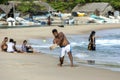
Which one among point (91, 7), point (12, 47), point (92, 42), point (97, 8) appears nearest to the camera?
point (12, 47)

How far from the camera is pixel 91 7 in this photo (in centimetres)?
8531

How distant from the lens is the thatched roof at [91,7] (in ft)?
274

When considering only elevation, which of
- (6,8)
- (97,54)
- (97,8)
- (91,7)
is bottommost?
(97,54)

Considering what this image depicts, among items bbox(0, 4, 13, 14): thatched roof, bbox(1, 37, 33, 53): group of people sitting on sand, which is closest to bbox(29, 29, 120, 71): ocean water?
bbox(1, 37, 33, 53): group of people sitting on sand

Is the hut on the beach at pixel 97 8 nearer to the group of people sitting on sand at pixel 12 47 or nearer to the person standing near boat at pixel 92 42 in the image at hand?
the person standing near boat at pixel 92 42

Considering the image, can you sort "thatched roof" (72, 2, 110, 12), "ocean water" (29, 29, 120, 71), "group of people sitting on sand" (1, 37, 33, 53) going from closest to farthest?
"ocean water" (29, 29, 120, 71) → "group of people sitting on sand" (1, 37, 33, 53) → "thatched roof" (72, 2, 110, 12)

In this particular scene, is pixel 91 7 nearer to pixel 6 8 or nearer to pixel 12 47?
pixel 6 8

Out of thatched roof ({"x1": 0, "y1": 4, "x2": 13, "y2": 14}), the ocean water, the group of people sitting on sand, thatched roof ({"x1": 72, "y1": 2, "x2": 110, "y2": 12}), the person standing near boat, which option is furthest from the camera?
thatched roof ({"x1": 72, "y1": 2, "x2": 110, "y2": 12})

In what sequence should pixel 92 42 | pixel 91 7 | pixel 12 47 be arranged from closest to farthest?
pixel 12 47, pixel 92 42, pixel 91 7

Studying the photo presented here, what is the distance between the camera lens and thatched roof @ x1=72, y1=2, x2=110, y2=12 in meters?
83.5

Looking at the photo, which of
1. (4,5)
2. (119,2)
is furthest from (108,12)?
(4,5)

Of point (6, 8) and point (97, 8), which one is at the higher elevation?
point (6, 8)

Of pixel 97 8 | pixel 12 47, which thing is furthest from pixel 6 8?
pixel 12 47

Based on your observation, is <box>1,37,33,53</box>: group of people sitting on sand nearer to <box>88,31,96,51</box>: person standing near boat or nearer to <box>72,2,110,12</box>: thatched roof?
<box>88,31,96,51</box>: person standing near boat
